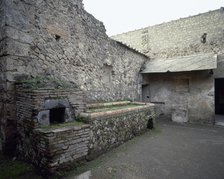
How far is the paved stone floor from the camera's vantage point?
358 centimetres

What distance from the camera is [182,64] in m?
9.04

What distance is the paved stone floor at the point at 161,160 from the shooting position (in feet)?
11.7

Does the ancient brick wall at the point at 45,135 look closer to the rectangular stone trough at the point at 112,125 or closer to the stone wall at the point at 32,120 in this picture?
the stone wall at the point at 32,120

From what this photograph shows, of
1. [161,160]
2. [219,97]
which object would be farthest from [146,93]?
[161,160]

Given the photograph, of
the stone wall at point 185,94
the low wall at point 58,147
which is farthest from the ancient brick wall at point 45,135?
the stone wall at point 185,94

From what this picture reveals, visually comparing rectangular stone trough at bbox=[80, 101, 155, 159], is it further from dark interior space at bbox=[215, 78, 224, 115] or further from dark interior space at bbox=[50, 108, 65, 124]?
dark interior space at bbox=[215, 78, 224, 115]

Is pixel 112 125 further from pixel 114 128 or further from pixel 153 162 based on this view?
pixel 153 162

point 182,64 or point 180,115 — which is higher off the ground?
point 182,64

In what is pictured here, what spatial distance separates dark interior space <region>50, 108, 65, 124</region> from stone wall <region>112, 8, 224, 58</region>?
8607 millimetres

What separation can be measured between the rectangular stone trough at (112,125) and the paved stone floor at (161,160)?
230 millimetres

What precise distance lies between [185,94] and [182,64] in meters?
1.65

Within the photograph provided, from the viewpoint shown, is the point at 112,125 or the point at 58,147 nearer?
the point at 58,147

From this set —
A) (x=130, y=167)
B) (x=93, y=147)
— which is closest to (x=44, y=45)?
(x=93, y=147)

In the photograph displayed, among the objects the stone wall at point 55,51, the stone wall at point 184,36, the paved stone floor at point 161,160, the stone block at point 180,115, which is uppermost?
the stone wall at point 184,36
